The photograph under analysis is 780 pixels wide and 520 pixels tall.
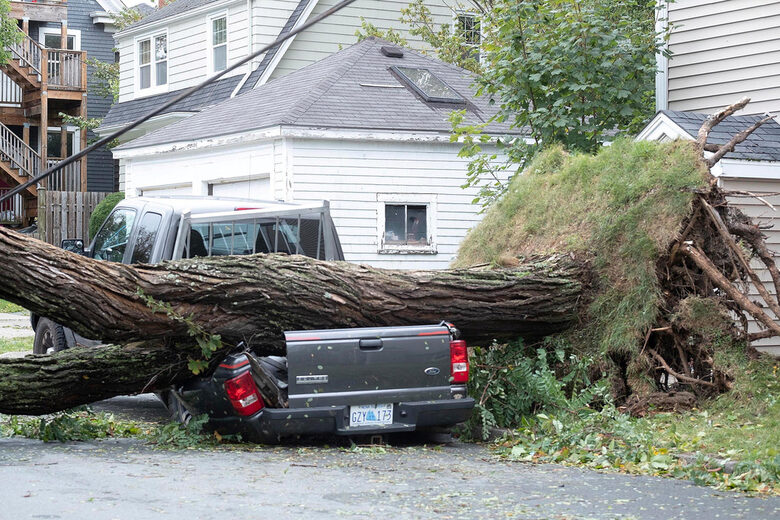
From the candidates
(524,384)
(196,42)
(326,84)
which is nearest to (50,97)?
(196,42)

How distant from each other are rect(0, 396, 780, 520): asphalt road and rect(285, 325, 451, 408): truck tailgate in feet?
1.40

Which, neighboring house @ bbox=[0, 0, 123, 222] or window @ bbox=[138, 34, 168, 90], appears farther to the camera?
neighboring house @ bbox=[0, 0, 123, 222]

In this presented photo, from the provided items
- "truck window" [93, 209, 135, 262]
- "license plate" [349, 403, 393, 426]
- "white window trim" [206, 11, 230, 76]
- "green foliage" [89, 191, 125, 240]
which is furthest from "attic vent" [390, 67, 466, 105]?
"license plate" [349, 403, 393, 426]

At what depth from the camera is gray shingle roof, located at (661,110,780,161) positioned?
11.4 m

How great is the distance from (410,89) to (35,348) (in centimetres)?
960

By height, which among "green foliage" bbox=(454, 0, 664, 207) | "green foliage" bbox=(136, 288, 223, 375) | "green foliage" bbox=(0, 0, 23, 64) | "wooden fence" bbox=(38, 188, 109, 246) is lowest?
"green foliage" bbox=(136, 288, 223, 375)

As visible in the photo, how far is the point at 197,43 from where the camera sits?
25.1 metres

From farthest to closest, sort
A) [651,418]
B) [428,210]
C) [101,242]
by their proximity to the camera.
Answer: [428,210] < [101,242] < [651,418]

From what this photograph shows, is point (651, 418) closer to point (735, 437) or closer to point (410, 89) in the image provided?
point (735, 437)

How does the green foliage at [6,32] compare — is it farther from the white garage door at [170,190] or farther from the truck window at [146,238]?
the truck window at [146,238]

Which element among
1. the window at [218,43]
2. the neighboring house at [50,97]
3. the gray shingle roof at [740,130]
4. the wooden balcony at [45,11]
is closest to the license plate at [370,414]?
the gray shingle roof at [740,130]

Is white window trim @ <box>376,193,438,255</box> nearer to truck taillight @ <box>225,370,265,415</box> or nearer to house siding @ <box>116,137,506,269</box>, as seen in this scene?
house siding @ <box>116,137,506,269</box>

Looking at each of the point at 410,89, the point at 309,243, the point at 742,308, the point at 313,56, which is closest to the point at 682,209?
the point at 742,308

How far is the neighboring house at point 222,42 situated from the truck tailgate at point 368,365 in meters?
15.3
